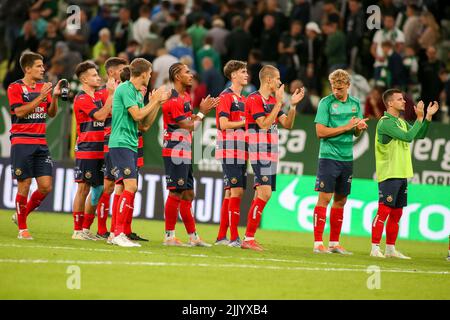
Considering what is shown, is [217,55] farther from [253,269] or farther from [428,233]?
[253,269]

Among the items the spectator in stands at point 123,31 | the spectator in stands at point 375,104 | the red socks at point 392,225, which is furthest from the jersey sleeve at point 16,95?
the spectator in stands at point 123,31

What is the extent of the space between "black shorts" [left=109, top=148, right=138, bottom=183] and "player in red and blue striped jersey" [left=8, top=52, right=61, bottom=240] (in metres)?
1.29

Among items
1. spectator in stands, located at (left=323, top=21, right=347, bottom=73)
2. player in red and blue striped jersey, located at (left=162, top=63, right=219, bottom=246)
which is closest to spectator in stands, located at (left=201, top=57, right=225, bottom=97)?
spectator in stands, located at (left=323, top=21, right=347, bottom=73)

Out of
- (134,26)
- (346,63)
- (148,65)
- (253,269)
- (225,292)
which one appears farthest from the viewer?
(134,26)

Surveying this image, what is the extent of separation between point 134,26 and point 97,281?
51.2ft

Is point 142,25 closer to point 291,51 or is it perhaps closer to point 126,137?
point 291,51

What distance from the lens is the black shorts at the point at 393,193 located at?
1392 centimetres

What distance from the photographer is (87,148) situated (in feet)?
47.8

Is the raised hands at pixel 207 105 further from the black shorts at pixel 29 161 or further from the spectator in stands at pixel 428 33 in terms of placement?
the spectator in stands at pixel 428 33

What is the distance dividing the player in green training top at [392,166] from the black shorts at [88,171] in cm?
378

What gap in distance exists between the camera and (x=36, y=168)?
1414cm

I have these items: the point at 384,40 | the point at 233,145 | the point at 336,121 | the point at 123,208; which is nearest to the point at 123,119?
the point at 123,208

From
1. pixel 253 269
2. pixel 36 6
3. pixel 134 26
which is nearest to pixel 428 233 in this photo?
pixel 253 269

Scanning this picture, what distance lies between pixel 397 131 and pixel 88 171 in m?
4.17
